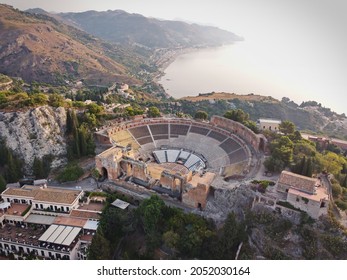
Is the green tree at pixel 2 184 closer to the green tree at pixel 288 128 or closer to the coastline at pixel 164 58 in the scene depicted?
the green tree at pixel 288 128

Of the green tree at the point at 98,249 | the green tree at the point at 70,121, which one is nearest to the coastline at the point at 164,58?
the green tree at the point at 70,121

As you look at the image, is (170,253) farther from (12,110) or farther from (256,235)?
(12,110)

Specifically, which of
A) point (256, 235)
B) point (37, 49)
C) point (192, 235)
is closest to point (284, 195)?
point (256, 235)

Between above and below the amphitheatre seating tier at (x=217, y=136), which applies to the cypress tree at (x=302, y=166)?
above

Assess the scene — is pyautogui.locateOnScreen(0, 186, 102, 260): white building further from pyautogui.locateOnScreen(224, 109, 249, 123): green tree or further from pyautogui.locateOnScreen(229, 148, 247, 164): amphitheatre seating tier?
pyautogui.locateOnScreen(224, 109, 249, 123): green tree

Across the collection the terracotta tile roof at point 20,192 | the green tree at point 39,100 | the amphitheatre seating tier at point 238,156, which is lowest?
the terracotta tile roof at point 20,192

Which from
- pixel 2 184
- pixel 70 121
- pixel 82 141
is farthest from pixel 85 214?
pixel 70 121
